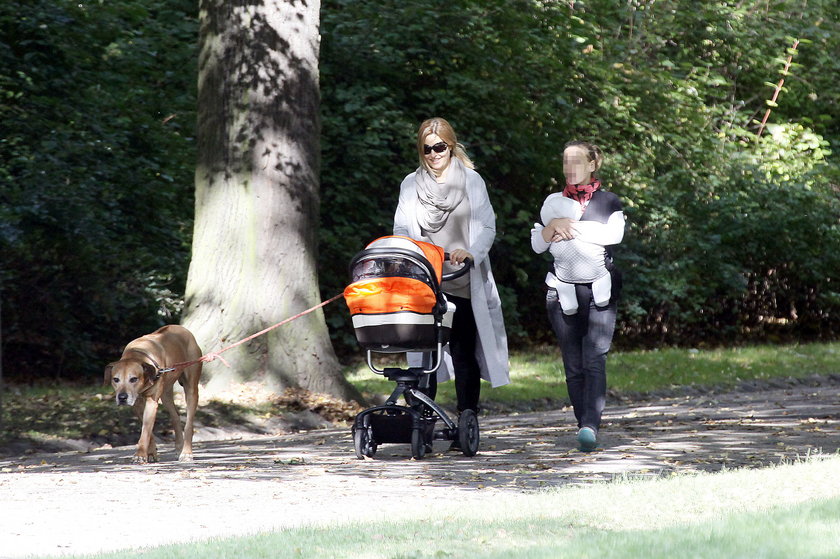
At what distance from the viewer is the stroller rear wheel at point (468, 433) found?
29.9ft

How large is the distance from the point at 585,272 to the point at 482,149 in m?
11.5

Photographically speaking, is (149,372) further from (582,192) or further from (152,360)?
(582,192)

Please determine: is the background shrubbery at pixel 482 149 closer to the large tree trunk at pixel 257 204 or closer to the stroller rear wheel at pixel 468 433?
the large tree trunk at pixel 257 204

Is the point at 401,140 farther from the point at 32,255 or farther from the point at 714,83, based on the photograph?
the point at 714,83

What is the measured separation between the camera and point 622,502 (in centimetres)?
Answer: 628

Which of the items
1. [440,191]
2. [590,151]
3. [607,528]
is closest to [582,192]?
[590,151]

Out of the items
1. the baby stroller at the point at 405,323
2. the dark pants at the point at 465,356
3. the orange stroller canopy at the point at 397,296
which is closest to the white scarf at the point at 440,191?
the baby stroller at the point at 405,323

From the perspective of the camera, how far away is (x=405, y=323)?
28.4ft

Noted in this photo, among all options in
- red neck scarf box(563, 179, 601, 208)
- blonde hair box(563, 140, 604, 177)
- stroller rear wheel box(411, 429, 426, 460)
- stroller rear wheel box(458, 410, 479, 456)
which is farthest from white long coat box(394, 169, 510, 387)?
blonde hair box(563, 140, 604, 177)

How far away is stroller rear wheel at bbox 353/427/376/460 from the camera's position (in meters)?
9.07

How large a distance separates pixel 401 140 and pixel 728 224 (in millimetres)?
6808

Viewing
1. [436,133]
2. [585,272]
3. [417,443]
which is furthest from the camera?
[585,272]

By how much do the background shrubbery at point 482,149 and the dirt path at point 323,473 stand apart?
5.76 meters

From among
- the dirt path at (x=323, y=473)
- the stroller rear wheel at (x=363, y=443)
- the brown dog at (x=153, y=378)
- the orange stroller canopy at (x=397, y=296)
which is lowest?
the dirt path at (x=323, y=473)
